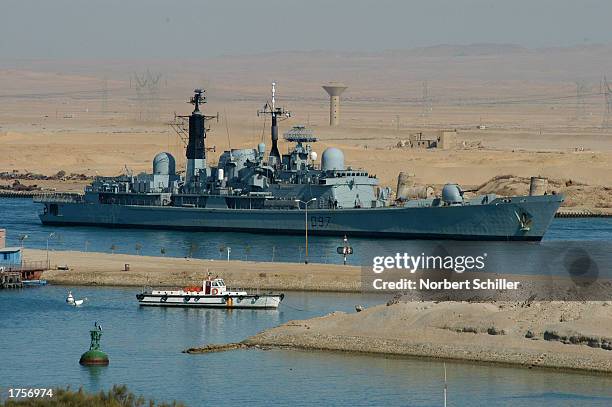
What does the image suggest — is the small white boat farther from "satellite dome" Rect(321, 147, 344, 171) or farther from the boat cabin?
"satellite dome" Rect(321, 147, 344, 171)

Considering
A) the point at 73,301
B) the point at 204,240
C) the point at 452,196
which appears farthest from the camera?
the point at 204,240

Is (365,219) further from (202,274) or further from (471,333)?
(471,333)

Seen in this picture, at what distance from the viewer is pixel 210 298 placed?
6788cm

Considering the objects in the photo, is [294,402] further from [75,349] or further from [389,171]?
[389,171]

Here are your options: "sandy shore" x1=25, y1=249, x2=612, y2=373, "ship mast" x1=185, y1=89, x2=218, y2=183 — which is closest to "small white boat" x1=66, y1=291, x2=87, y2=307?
"sandy shore" x1=25, y1=249, x2=612, y2=373

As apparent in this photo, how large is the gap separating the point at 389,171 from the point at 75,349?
115784 mm

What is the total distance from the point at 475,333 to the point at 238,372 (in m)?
8.87

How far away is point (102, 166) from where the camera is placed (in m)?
189

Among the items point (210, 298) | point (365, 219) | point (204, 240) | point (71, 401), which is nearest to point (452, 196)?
point (365, 219)

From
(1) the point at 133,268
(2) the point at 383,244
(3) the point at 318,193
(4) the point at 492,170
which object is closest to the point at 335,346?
(1) the point at 133,268

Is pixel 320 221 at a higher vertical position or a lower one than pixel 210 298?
higher

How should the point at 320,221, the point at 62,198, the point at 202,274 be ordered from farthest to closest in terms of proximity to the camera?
the point at 62,198
the point at 320,221
the point at 202,274

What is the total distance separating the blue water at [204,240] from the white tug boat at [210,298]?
2095 cm

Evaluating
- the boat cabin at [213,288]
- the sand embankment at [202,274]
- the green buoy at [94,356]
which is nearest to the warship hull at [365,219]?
the sand embankment at [202,274]
